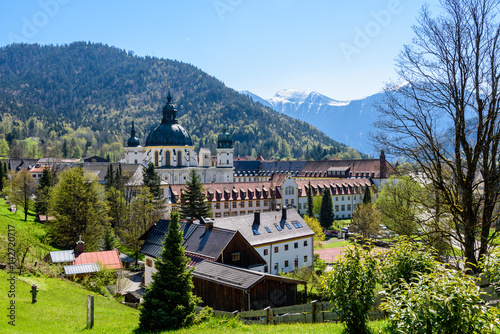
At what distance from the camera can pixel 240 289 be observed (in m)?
21.0

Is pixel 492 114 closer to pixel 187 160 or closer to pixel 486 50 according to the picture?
pixel 486 50

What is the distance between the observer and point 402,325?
6.45m

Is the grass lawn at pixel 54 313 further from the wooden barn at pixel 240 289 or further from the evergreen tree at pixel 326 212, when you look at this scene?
the evergreen tree at pixel 326 212

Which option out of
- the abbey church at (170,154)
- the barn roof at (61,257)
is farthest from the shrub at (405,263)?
the abbey church at (170,154)

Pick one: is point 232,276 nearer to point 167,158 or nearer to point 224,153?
point 167,158

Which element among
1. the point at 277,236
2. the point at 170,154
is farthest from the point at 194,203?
the point at 170,154

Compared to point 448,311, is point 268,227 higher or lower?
lower

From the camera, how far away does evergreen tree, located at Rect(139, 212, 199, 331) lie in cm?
1465

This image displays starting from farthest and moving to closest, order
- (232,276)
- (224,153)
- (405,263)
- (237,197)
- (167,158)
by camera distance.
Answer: (224,153) → (167,158) → (237,197) → (232,276) → (405,263)

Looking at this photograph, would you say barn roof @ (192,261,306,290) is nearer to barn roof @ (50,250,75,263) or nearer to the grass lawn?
the grass lawn

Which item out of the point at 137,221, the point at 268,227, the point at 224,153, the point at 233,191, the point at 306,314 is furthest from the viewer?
the point at 224,153

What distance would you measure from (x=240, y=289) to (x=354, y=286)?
1222cm

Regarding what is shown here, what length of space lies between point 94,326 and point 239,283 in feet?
29.2

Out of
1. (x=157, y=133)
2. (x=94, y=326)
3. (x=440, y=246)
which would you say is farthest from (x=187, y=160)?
(x=94, y=326)
